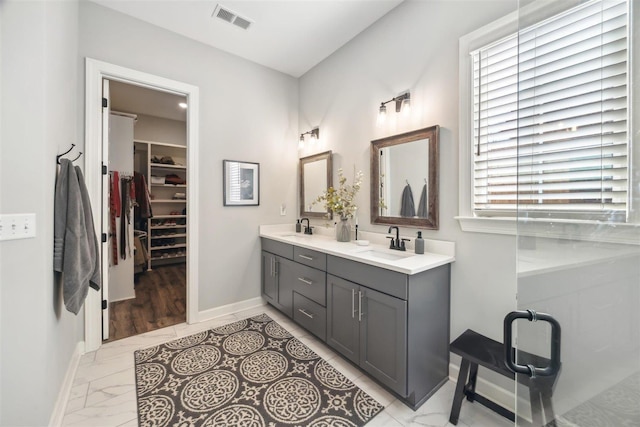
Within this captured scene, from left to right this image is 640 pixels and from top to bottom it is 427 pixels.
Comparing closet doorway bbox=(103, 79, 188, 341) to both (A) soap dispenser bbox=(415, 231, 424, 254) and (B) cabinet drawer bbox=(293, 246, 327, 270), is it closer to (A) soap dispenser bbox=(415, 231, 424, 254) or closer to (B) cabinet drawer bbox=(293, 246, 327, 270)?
(B) cabinet drawer bbox=(293, 246, 327, 270)

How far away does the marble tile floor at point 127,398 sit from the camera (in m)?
1.54

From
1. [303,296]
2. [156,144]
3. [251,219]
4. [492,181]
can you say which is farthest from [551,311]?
[156,144]

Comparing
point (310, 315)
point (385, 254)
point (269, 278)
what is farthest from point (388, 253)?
point (269, 278)

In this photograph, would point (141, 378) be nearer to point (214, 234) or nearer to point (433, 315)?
point (214, 234)

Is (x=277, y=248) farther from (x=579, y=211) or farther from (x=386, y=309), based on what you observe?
(x=579, y=211)

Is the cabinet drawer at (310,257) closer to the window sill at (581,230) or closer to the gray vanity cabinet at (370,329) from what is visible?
the gray vanity cabinet at (370,329)

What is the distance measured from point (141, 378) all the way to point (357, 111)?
294cm

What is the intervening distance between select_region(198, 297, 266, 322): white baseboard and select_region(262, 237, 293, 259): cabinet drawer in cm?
67

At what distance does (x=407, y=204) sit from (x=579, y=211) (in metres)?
1.10

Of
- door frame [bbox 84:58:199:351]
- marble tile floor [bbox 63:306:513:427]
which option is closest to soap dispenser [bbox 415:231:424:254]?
marble tile floor [bbox 63:306:513:427]

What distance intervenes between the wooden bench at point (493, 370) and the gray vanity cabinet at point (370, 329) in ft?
1.03

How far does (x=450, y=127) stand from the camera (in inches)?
75.4

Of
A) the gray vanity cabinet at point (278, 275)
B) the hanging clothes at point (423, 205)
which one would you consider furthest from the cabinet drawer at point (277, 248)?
the hanging clothes at point (423, 205)

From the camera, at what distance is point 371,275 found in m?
1.80
